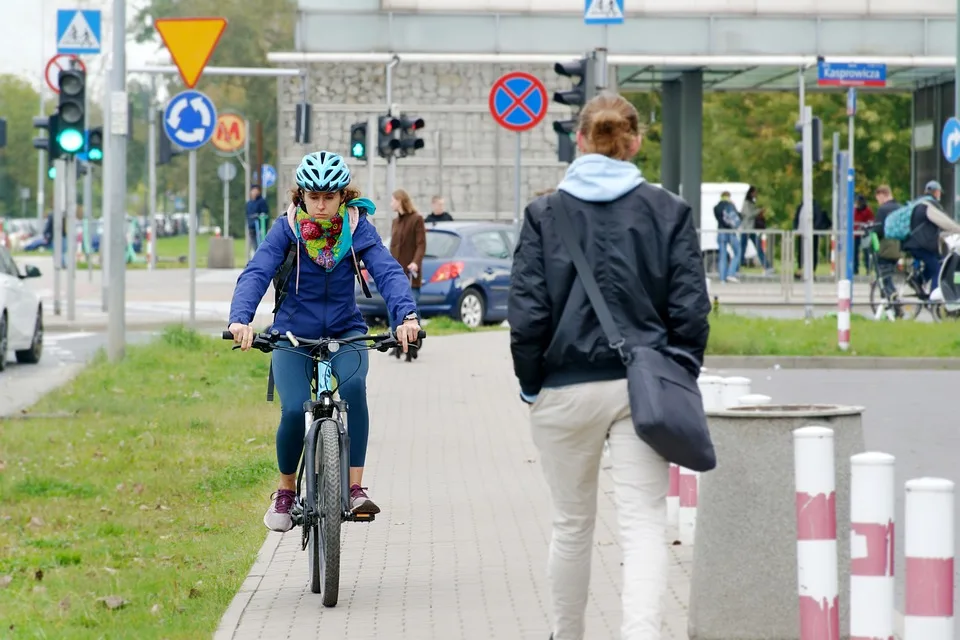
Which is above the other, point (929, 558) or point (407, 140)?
point (407, 140)

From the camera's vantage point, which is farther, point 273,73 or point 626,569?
point 273,73

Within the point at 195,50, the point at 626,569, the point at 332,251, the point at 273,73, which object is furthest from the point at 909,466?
the point at 273,73

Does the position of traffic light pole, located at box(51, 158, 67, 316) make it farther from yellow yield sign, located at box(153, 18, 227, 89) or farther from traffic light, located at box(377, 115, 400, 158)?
yellow yield sign, located at box(153, 18, 227, 89)

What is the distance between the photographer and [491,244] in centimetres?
2597

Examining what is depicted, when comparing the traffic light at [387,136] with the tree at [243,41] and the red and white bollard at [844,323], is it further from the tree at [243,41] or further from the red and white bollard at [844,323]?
the tree at [243,41]

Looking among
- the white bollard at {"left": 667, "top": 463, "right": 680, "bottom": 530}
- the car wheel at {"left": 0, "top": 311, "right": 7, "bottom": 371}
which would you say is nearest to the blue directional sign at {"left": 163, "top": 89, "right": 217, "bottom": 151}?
the car wheel at {"left": 0, "top": 311, "right": 7, "bottom": 371}

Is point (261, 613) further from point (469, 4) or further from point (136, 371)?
point (469, 4)

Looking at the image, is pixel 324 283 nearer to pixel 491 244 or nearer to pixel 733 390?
pixel 733 390

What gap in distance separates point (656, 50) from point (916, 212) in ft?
50.0

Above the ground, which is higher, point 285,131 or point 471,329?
point 285,131

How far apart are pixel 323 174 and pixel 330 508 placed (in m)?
1.29

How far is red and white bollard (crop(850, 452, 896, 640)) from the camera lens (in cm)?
503

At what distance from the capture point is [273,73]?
37.0m

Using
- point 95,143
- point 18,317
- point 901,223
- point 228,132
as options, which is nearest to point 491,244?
point 901,223
